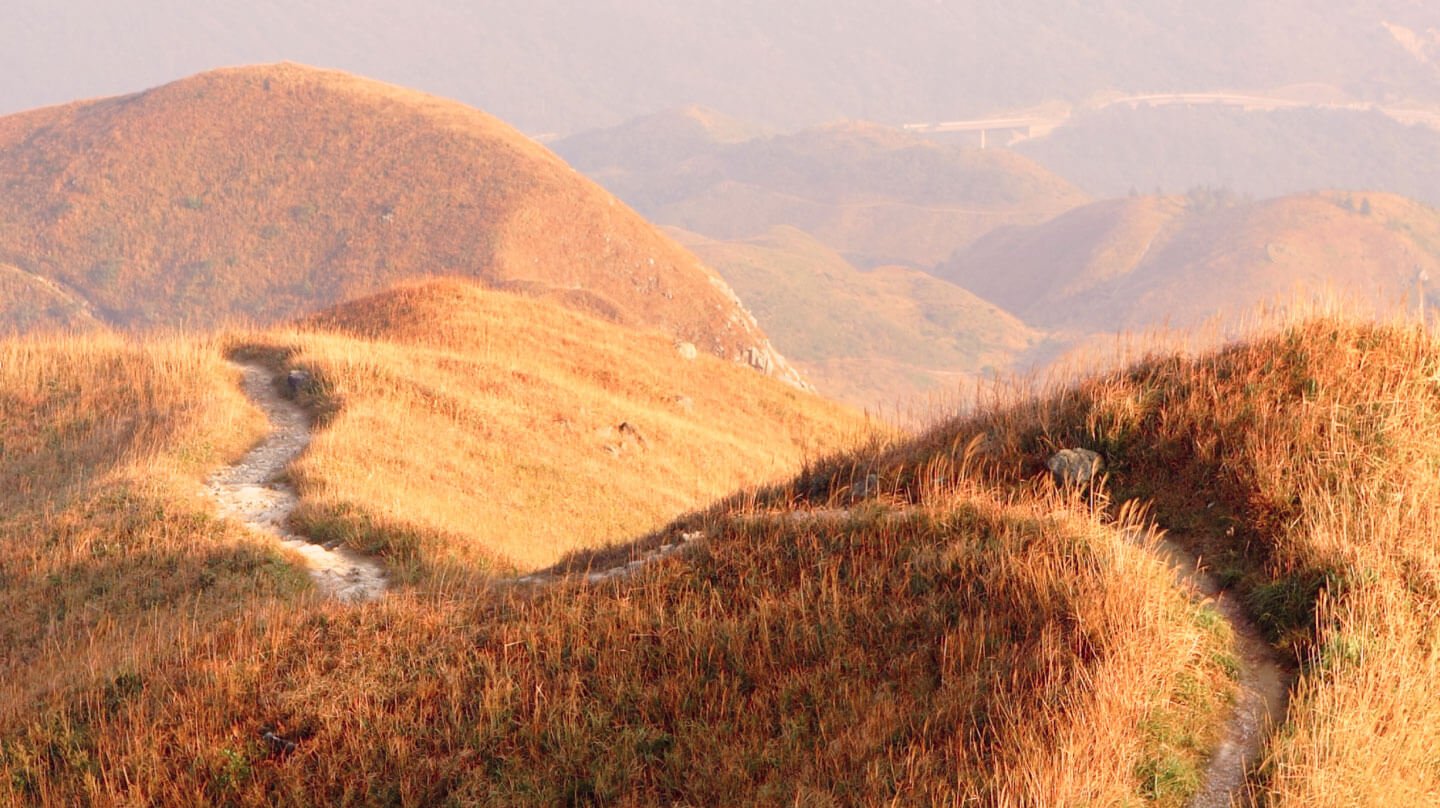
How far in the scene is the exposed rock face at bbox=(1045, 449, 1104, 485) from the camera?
1061 centimetres

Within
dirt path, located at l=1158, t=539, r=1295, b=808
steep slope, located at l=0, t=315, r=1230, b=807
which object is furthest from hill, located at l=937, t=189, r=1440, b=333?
steep slope, located at l=0, t=315, r=1230, b=807

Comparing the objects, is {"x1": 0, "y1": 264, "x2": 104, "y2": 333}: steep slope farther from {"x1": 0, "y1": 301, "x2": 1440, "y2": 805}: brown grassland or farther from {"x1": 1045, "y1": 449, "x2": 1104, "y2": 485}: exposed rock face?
{"x1": 1045, "y1": 449, "x2": 1104, "y2": 485}: exposed rock face

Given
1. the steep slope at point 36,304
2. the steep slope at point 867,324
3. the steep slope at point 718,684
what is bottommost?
the steep slope at point 867,324

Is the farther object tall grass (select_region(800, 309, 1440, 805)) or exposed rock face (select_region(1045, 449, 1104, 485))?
exposed rock face (select_region(1045, 449, 1104, 485))

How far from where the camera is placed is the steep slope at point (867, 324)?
139375 mm

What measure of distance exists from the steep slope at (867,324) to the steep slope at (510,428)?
3472 inches

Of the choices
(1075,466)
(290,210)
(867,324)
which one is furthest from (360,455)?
(867,324)

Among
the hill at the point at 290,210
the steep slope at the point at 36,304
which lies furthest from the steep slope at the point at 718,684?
the steep slope at the point at 36,304

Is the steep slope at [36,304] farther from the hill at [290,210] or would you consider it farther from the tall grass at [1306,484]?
the tall grass at [1306,484]

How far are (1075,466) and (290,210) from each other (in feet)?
327

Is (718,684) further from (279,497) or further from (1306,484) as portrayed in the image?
(279,497)

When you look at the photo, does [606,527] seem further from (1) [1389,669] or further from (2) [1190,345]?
(1) [1389,669]

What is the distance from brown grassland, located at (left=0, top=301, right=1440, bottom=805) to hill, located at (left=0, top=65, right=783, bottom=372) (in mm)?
72986

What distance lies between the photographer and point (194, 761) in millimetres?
7695
